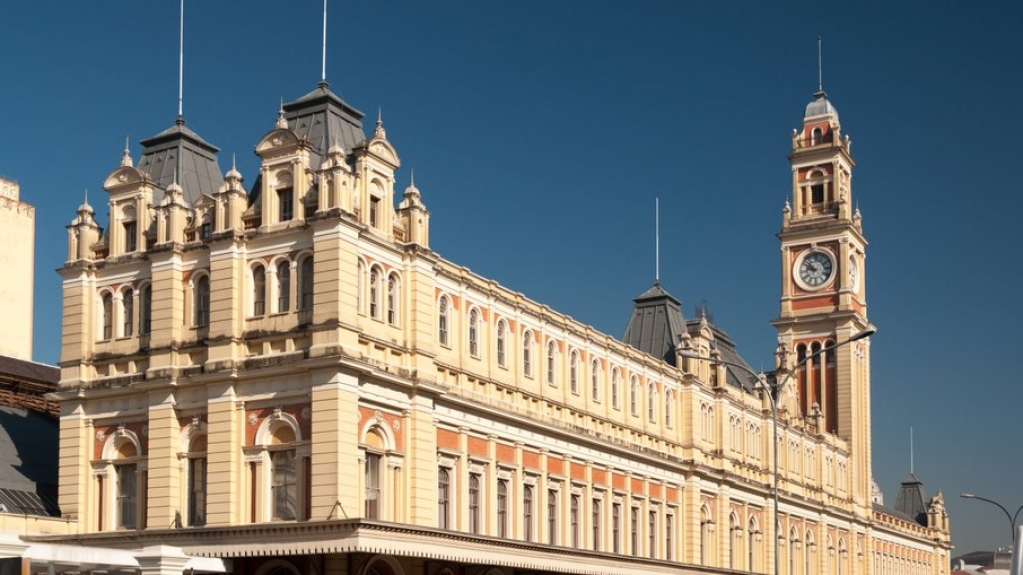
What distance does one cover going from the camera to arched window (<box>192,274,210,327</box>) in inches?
2026

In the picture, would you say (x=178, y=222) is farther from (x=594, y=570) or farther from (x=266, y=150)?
(x=594, y=570)

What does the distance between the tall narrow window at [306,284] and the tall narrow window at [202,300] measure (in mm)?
4008

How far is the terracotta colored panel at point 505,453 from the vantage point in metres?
56.8

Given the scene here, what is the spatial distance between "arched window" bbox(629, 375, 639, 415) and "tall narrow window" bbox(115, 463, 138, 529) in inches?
956

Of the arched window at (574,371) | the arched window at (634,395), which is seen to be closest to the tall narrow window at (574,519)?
the arched window at (574,371)

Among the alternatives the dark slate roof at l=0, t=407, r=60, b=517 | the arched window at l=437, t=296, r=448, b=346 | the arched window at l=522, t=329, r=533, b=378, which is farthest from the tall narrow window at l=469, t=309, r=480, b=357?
the dark slate roof at l=0, t=407, r=60, b=517

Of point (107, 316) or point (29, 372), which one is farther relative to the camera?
point (29, 372)

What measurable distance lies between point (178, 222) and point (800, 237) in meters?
63.6

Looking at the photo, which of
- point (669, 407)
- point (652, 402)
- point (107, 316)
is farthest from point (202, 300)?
point (669, 407)

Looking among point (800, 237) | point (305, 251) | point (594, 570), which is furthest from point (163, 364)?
point (800, 237)

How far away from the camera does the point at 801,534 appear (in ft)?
294

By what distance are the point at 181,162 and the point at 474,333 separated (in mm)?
12184

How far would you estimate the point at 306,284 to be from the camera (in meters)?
49.1

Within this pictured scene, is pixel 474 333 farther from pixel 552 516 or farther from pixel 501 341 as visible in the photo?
pixel 552 516
